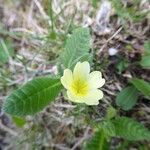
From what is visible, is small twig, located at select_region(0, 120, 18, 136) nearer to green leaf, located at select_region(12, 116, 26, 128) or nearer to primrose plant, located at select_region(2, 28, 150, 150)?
green leaf, located at select_region(12, 116, 26, 128)

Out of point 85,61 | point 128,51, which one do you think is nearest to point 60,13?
point 128,51

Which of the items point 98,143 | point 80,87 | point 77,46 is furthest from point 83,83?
point 98,143

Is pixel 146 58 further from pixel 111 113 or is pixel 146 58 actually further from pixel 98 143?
pixel 98 143

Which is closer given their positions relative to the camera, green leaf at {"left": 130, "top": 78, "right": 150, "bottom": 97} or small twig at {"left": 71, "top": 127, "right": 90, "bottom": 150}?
green leaf at {"left": 130, "top": 78, "right": 150, "bottom": 97}

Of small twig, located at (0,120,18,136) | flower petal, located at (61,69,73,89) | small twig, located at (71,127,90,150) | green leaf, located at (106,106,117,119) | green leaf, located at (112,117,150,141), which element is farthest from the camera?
small twig, located at (0,120,18,136)

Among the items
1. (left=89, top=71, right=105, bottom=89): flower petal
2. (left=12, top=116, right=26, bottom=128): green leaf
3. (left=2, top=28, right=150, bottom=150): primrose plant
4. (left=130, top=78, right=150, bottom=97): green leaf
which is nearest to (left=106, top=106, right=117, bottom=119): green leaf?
(left=2, top=28, right=150, bottom=150): primrose plant

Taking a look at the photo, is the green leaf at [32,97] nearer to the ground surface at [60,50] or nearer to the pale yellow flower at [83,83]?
the pale yellow flower at [83,83]

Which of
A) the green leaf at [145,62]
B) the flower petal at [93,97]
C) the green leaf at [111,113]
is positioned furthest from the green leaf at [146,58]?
the flower petal at [93,97]

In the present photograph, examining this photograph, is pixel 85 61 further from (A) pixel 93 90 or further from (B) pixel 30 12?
A: (B) pixel 30 12
